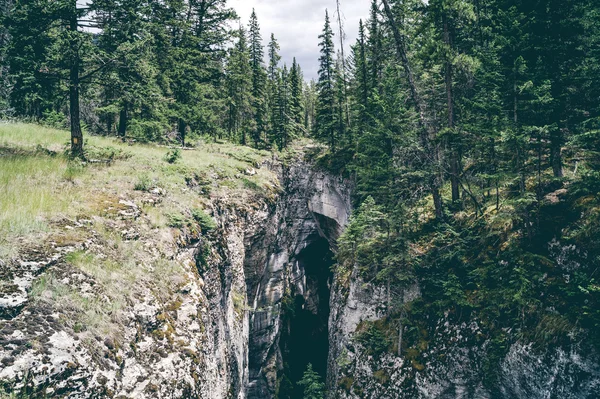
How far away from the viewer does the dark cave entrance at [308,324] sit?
29.9 metres

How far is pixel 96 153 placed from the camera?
41.0ft

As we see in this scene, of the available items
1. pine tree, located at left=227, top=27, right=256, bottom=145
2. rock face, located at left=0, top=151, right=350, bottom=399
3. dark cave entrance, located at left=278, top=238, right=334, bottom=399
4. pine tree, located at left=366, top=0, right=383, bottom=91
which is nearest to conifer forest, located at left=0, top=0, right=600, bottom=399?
rock face, located at left=0, top=151, right=350, bottom=399

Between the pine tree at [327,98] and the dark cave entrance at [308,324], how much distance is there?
1189 centimetres

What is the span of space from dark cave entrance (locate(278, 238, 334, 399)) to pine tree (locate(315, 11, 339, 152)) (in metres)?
11.9

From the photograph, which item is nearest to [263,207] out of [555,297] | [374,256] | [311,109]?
[374,256]

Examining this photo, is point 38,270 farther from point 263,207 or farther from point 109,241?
point 263,207

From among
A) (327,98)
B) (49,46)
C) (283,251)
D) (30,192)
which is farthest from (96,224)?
(327,98)

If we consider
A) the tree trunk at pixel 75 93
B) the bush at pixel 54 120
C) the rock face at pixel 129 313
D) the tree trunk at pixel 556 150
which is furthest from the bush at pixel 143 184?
the tree trunk at pixel 556 150

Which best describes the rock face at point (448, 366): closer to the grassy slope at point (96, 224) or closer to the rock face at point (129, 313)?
the rock face at point (129, 313)

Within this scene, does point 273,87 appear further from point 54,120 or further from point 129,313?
point 129,313

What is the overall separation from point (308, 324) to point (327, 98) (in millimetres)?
24193

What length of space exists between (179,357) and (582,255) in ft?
41.4

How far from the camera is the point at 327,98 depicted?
3322 centimetres

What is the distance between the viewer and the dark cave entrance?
2990cm
